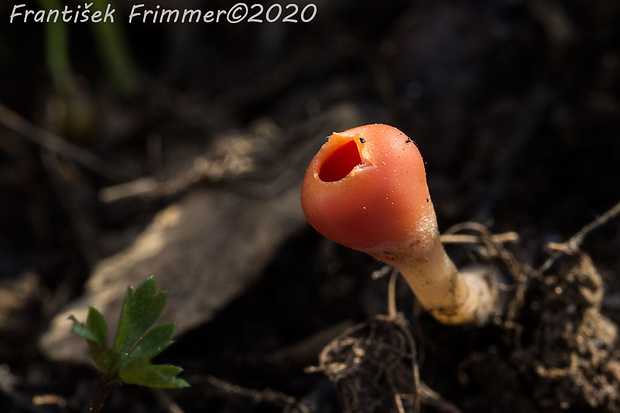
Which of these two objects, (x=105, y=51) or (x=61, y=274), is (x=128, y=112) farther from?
(x=61, y=274)

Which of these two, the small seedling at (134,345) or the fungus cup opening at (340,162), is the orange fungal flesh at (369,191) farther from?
the small seedling at (134,345)

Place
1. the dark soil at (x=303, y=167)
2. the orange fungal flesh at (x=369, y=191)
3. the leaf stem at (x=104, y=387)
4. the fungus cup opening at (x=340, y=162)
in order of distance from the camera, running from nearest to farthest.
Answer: the orange fungal flesh at (x=369, y=191) → the fungus cup opening at (x=340, y=162) → the leaf stem at (x=104, y=387) → the dark soil at (x=303, y=167)

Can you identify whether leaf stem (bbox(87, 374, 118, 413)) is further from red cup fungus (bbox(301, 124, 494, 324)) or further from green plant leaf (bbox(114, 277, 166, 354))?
red cup fungus (bbox(301, 124, 494, 324))

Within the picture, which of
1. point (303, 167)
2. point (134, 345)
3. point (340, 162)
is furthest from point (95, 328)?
point (303, 167)

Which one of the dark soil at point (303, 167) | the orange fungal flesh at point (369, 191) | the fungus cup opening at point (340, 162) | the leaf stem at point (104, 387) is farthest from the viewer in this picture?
the dark soil at point (303, 167)

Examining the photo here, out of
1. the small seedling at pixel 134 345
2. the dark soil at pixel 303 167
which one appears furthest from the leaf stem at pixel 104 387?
the dark soil at pixel 303 167

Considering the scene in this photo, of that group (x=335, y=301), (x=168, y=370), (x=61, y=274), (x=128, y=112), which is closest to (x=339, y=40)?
(x=128, y=112)
